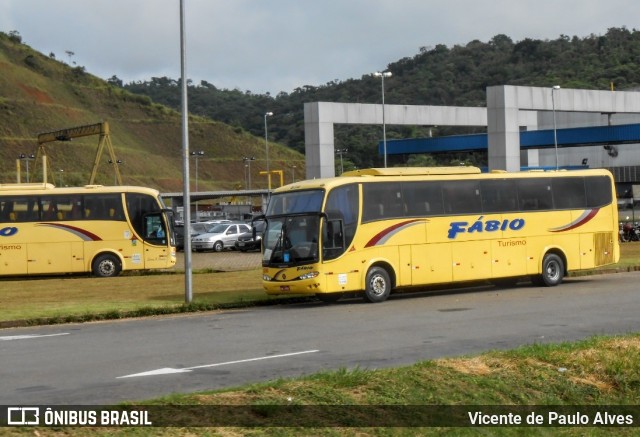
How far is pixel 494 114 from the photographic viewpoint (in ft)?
149

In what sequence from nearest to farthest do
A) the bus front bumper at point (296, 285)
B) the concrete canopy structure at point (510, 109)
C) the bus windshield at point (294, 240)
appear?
the bus front bumper at point (296, 285)
the bus windshield at point (294, 240)
the concrete canopy structure at point (510, 109)

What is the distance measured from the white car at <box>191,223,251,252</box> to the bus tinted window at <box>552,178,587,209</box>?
29.2m

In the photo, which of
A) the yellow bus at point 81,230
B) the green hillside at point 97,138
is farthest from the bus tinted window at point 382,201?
the green hillside at point 97,138

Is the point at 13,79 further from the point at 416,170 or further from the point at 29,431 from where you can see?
the point at 29,431

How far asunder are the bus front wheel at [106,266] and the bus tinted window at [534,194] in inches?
666

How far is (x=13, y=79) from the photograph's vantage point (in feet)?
410

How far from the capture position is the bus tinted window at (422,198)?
27.3 metres

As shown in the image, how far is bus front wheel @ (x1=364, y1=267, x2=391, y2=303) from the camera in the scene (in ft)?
85.1

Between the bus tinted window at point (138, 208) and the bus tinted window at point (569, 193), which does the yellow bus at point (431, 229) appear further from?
the bus tinted window at point (138, 208)

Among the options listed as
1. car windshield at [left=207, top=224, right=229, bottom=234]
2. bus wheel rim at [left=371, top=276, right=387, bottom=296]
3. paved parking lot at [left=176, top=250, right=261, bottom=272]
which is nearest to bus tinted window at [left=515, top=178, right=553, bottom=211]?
bus wheel rim at [left=371, top=276, right=387, bottom=296]

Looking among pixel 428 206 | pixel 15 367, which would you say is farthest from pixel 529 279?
pixel 15 367

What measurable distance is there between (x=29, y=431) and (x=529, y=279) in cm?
2498

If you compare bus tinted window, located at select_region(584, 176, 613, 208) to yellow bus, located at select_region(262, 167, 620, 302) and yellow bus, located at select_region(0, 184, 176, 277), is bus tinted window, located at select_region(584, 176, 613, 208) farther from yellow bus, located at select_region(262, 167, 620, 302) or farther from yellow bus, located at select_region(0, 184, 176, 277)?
yellow bus, located at select_region(0, 184, 176, 277)

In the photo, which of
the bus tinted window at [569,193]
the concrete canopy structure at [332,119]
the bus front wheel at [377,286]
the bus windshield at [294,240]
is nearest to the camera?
the bus windshield at [294,240]
